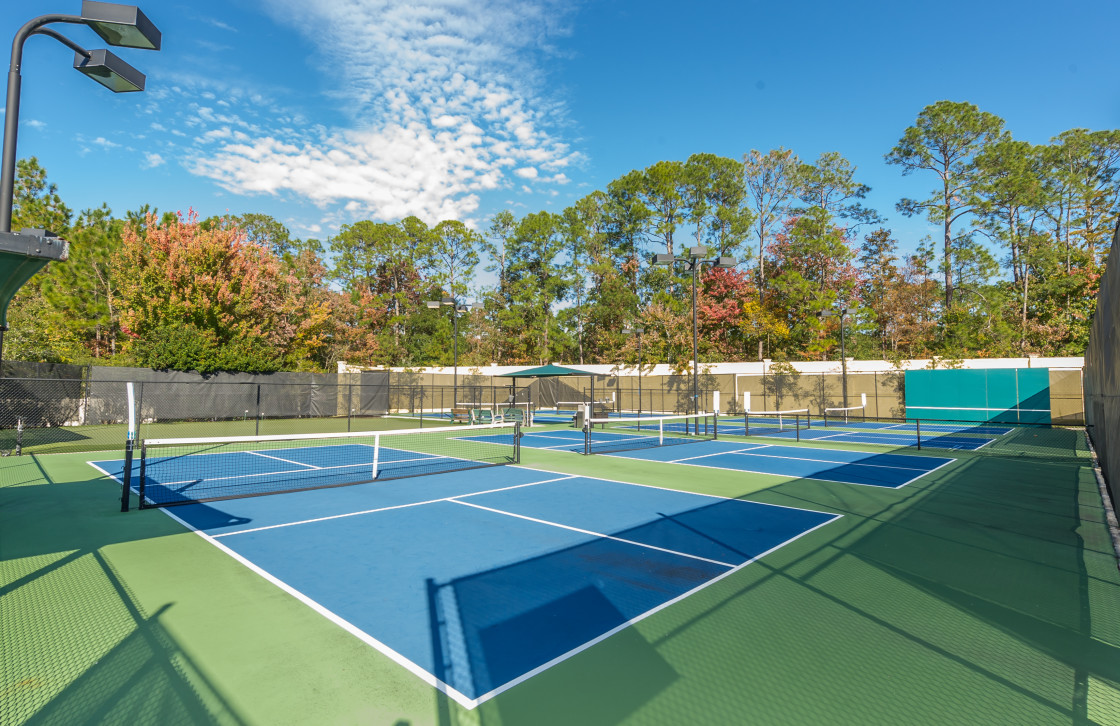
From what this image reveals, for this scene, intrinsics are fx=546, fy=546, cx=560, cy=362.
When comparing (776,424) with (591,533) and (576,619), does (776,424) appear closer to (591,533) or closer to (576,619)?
(591,533)

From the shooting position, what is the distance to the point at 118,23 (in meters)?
4.16

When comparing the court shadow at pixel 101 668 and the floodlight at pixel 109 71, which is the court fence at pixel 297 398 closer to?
the court shadow at pixel 101 668

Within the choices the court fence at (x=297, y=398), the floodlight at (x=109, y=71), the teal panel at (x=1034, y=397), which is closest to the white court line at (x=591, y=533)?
the floodlight at (x=109, y=71)

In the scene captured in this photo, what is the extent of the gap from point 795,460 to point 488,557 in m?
10.8

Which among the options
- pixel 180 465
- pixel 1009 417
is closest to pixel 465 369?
pixel 180 465

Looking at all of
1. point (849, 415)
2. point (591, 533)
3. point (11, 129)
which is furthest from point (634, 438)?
point (11, 129)

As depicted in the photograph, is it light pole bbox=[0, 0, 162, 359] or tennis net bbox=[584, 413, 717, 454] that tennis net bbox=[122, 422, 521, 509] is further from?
light pole bbox=[0, 0, 162, 359]

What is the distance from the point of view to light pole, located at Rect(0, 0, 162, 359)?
3334 mm

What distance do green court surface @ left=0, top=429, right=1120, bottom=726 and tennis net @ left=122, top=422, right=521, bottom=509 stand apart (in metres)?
2.38

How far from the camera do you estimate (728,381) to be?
34469 mm

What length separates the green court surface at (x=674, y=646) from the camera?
10.5 ft

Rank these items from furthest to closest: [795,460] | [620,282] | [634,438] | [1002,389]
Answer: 1. [620,282]
2. [1002,389]
3. [634,438]
4. [795,460]

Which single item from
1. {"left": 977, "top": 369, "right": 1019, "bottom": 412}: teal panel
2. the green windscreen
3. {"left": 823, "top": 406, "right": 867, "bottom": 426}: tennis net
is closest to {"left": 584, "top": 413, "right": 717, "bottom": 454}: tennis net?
{"left": 823, "top": 406, "right": 867, "bottom": 426}: tennis net

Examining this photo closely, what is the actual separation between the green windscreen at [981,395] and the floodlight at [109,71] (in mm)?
32455
